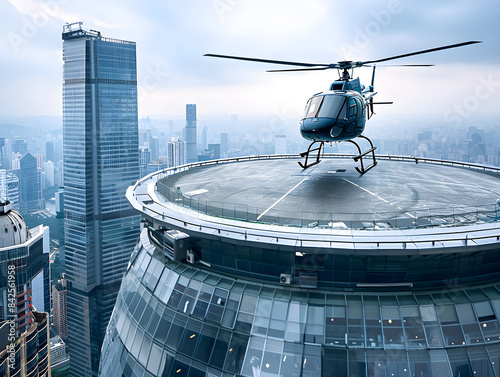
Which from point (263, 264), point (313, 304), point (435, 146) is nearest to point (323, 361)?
point (313, 304)

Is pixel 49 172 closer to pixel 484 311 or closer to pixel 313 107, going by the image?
pixel 313 107

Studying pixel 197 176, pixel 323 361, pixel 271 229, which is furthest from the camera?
pixel 197 176

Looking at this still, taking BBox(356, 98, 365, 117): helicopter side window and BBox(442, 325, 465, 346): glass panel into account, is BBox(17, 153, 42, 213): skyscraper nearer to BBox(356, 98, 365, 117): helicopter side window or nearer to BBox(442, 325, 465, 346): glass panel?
BBox(356, 98, 365, 117): helicopter side window

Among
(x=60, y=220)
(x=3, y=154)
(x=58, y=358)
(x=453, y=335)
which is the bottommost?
(x=58, y=358)

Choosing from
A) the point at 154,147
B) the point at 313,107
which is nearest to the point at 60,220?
the point at 154,147

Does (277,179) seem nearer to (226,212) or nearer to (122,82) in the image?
(226,212)

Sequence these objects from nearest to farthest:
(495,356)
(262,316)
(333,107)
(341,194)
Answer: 1. (495,356)
2. (262,316)
3. (341,194)
4. (333,107)
